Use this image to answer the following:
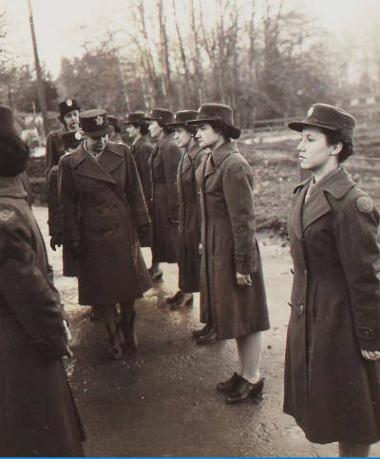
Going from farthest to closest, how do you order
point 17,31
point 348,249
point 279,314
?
point 279,314, point 17,31, point 348,249

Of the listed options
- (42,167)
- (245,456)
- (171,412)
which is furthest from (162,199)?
(42,167)

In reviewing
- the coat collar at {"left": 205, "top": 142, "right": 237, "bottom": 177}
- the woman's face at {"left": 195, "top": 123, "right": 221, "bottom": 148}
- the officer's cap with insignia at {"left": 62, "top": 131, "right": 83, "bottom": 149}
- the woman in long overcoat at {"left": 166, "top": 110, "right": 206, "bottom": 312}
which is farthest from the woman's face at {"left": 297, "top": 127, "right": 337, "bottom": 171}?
the officer's cap with insignia at {"left": 62, "top": 131, "right": 83, "bottom": 149}

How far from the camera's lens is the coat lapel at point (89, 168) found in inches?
200

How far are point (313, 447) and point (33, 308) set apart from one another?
220 centimetres

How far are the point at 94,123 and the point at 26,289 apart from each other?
2750 millimetres

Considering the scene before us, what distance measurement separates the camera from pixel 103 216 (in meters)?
5.20

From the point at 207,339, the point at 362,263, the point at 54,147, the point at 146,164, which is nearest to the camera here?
the point at 362,263

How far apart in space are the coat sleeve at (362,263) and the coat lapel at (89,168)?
2732 mm

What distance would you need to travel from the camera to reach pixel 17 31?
557cm

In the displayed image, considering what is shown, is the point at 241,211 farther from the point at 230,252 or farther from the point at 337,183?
the point at 337,183

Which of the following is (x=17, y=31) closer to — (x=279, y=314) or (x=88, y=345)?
(x=88, y=345)

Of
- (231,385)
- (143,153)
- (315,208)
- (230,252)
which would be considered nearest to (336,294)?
(315,208)

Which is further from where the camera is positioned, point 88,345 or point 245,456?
point 88,345

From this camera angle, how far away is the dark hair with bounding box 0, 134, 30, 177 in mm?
2646
